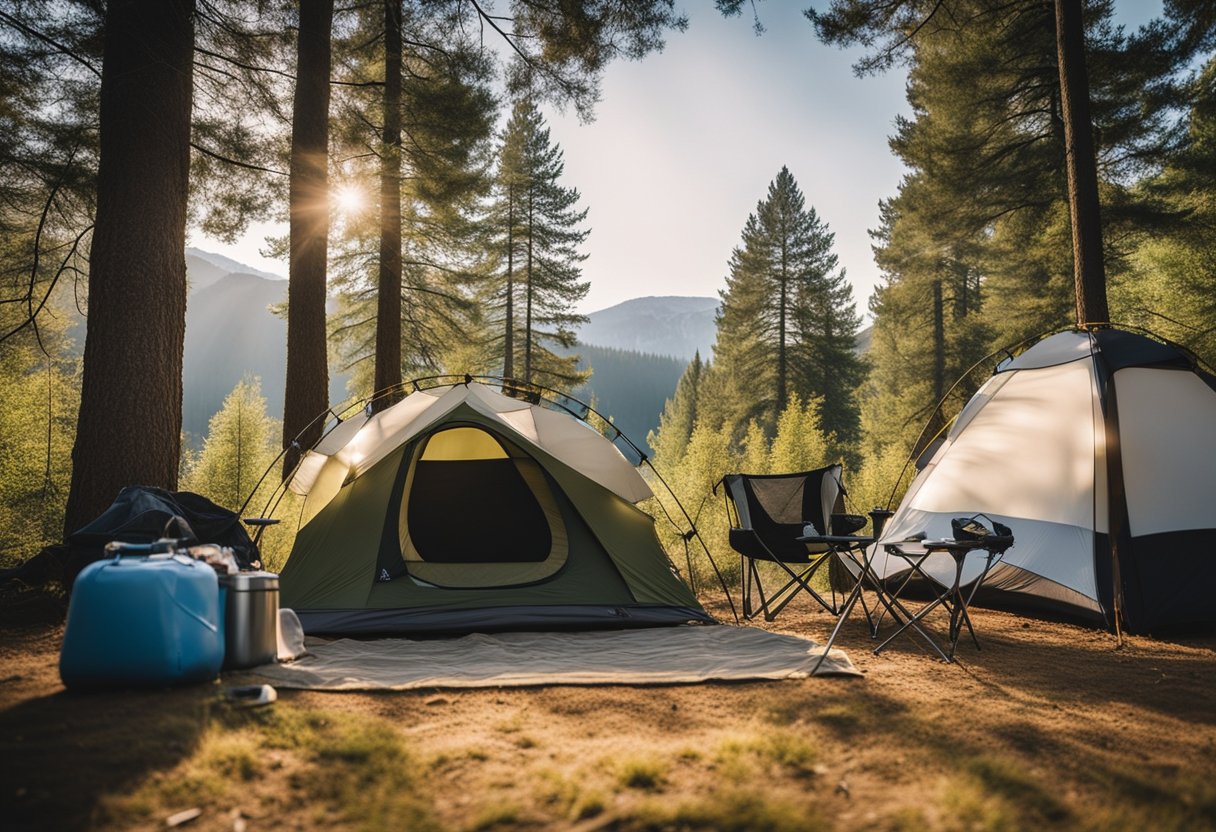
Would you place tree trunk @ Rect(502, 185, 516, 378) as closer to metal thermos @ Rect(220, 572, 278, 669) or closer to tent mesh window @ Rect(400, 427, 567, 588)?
tent mesh window @ Rect(400, 427, 567, 588)

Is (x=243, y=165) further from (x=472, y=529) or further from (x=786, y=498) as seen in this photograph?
(x=786, y=498)

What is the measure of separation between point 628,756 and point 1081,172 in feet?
21.5

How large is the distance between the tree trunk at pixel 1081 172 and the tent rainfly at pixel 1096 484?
4.12 ft

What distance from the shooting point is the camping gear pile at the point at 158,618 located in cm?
266

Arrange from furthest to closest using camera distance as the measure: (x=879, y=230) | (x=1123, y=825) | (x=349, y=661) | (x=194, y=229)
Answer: (x=879, y=230) < (x=194, y=229) < (x=349, y=661) < (x=1123, y=825)

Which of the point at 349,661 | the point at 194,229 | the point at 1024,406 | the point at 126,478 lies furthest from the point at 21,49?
the point at 1024,406

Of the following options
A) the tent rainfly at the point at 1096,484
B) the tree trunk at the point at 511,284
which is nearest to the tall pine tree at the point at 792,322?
the tree trunk at the point at 511,284

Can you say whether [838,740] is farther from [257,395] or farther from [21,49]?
[257,395]

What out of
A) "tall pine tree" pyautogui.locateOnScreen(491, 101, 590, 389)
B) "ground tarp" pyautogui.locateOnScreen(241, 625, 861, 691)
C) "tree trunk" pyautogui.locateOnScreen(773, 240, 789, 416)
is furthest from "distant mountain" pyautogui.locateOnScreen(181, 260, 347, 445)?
"ground tarp" pyautogui.locateOnScreen(241, 625, 861, 691)

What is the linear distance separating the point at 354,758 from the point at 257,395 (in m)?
11.2

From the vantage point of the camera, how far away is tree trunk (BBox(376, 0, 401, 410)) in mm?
7559

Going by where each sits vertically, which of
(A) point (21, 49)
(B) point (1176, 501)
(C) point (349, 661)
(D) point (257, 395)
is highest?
(A) point (21, 49)

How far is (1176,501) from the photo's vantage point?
4.39 meters

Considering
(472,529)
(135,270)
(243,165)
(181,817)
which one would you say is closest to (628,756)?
(181,817)
